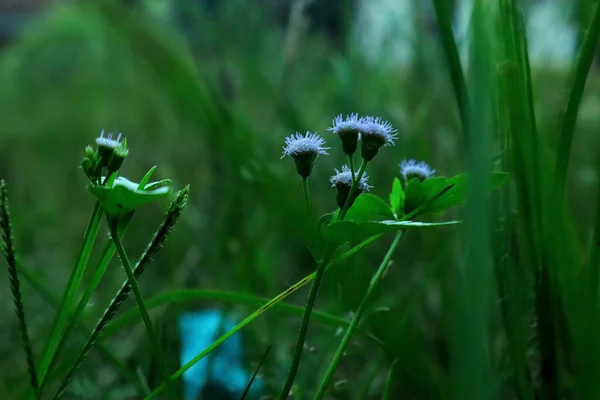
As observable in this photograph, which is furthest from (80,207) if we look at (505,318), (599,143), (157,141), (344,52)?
(505,318)

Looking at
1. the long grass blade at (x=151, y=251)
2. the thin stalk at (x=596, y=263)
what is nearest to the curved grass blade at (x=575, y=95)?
the thin stalk at (x=596, y=263)

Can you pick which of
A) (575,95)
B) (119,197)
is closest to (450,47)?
(575,95)

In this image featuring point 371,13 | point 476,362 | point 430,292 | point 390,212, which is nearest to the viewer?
point 476,362

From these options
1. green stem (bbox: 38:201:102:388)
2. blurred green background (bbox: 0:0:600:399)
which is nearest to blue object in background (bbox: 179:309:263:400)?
blurred green background (bbox: 0:0:600:399)

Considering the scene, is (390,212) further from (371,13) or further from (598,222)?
(371,13)

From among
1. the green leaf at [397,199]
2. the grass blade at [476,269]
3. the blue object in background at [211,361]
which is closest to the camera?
the grass blade at [476,269]

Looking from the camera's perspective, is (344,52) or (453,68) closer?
(453,68)

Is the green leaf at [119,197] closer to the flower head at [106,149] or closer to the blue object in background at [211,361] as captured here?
the flower head at [106,149]
